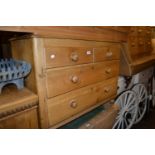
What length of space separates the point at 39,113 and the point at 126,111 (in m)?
1.22

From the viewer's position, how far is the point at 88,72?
33.8 inches

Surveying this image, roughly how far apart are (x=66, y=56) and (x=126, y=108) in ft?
3.81

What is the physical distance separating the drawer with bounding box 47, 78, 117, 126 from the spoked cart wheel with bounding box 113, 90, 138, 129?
1.53 ft

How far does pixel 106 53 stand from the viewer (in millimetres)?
979

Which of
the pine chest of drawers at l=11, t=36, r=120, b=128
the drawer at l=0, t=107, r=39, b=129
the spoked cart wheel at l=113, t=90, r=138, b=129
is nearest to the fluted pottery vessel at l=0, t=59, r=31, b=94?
the pine chest of drawers at l=11, t=36, r=120, b=128

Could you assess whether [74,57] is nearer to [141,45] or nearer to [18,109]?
[18,109]

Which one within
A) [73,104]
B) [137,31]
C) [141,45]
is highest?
[137,31]

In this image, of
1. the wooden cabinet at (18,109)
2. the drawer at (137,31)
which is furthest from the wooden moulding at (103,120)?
the drawer at (137,31)

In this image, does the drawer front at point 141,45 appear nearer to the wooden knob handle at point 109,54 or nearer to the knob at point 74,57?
the wooden knob handle at point 109,54

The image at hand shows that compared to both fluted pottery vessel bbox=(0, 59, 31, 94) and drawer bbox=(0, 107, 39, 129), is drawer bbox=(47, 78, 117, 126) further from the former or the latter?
fluted pottery vessel bbox=(0, 59, 31, 94)

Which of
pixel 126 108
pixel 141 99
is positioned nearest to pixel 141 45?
pixel 141 99

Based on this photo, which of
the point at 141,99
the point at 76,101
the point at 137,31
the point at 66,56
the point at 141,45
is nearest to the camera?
the point at 66,56

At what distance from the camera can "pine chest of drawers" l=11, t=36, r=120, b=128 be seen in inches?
24.5

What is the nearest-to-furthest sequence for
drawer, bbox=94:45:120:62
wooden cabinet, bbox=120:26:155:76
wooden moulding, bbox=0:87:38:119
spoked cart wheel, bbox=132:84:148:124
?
1. wooden moulding, bbox=0:87:38:119
2. drawer, bbox=94:45:120:62
3. wooden cabinet, bbox=120:26:155:76
4. spoked cart wheel, bbox=132:84:148:124
